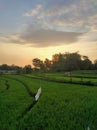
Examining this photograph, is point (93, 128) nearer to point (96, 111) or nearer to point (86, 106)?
point (96, 111)

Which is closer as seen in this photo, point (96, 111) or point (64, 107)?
point (96, 111)

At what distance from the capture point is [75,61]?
9931 cm

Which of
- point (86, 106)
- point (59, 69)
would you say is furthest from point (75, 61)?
point (86, 106)

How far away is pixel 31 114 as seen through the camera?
41.1 ft

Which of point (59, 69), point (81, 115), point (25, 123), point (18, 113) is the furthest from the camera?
point (59, 69)

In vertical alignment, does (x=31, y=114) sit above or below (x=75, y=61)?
below

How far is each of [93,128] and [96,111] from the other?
10.1ft

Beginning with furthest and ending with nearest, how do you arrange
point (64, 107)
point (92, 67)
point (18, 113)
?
1. point (92, 67)
2. point (64, 107)
3. point (18, 113)

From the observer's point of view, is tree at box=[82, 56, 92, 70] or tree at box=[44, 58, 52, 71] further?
tree at box=[44, 58, 52, 71]

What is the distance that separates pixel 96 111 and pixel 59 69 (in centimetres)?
8982

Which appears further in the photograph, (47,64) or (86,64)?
→ (47,64)

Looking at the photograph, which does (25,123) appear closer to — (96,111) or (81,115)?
(81,115)

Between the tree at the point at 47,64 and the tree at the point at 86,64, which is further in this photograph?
the tree at the point at 47,64

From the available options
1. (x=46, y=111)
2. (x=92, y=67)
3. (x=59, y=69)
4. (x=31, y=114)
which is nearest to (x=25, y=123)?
(x=31, y=114)
